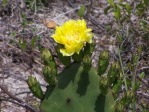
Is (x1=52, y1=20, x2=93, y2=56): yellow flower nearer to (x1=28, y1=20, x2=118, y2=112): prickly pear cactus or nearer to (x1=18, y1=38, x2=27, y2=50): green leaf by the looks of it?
(x1=28, y1=20, x2=118, y2=112): prickly pear cactus

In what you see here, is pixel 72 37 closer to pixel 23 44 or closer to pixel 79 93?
pixel 79 93

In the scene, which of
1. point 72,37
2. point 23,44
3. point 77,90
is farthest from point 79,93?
point 23,44

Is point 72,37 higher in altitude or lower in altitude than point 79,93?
higher

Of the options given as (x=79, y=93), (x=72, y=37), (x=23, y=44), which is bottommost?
(x=23, y=44)

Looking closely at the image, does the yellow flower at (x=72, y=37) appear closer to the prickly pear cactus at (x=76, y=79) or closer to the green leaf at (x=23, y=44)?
the prickly pear cactus at (x=76, y=79)

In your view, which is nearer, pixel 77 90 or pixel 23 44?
pixel 77 90

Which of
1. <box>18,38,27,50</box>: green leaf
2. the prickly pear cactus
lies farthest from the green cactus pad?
<box>18,38,27,50</box>: green leaf
